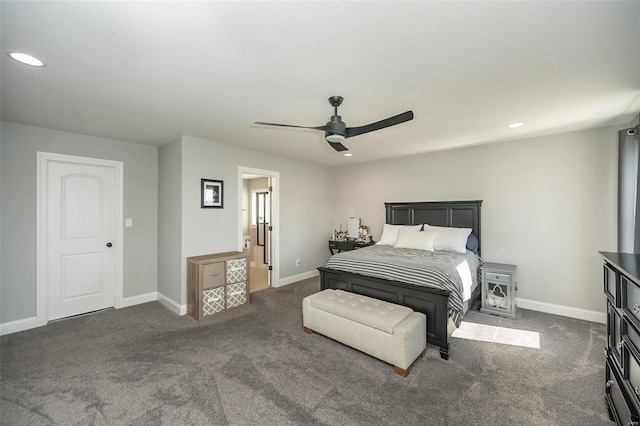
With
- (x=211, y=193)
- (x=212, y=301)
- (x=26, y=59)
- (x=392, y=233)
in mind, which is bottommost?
(x=212, y=301)

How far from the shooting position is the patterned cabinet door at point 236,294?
3.92m

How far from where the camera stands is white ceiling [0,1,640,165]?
57.2 inches

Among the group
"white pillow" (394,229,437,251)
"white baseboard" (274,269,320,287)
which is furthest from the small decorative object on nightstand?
"white baseboard" (274,269,320,287)

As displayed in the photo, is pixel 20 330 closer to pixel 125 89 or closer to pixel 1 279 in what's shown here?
pixel 1 279

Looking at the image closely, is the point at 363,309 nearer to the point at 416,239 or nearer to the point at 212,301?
the point at 416,239

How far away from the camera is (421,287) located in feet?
8.96

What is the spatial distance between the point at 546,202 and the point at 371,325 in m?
3.25

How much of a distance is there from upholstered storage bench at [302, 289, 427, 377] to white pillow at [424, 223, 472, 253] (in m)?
1.73

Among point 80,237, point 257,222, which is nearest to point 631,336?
point 80,237

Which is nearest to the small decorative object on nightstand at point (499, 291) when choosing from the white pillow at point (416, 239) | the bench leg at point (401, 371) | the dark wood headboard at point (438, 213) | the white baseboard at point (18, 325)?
the dark wood headboard at point (438, 213)

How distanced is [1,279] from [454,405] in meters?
4.96

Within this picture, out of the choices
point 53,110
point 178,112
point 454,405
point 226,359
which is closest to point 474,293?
point 454,405

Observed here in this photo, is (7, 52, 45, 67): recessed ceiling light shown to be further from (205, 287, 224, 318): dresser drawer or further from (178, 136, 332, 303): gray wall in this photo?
(205, 287, 224, 318): dresser drawer

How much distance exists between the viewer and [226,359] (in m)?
2.58
